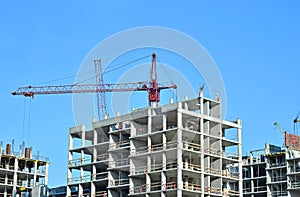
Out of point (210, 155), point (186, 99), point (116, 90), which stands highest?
point (116, 90)

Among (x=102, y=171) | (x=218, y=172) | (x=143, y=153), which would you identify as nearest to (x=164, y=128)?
(x=143, y=153)

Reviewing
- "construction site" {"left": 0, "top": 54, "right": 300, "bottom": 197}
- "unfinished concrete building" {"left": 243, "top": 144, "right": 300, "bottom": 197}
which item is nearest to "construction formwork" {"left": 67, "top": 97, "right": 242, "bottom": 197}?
"construction site" {"left": 0, "top": 54, "right": 300, "bottom": 197}

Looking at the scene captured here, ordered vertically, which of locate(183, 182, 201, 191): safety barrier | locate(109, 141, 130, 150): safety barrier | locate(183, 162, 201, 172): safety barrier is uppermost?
locate(109, 141, 130, 150): safety barrier

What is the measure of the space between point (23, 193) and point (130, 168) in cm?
3215

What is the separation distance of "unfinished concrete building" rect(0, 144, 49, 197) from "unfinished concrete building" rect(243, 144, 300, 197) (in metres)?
40.3

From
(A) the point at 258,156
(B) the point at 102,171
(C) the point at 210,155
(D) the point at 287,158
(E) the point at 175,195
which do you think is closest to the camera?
(E) the point at 175,195

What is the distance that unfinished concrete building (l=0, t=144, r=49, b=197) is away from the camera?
10744cm

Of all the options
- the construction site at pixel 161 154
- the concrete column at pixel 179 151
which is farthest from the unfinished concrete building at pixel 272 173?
the concrete column at pixel 179 151

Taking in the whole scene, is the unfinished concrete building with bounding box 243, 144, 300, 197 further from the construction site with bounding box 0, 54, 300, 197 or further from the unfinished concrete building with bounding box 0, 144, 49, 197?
the unfinished concrete building with bounding box 0, 144, 49, 197

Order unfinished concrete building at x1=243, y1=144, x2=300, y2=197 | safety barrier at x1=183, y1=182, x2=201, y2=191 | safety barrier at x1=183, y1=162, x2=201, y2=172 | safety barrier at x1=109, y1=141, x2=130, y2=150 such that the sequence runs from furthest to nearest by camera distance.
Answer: unfinished concrete building at x1=243, y1=144, x2=300, y2=197 < safety barrier at x1=109, y1=141, x2=130, y2=150 < safety barrier at x1=183, y1=162, x2=201, y2=172 < safety barrier at x1=183, y1=182, x2=201, y2=191

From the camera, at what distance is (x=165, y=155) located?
79.6 metres

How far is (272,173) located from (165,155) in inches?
1519

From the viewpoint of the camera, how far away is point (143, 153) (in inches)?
3243

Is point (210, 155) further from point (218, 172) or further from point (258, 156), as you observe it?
point (258, 156)
